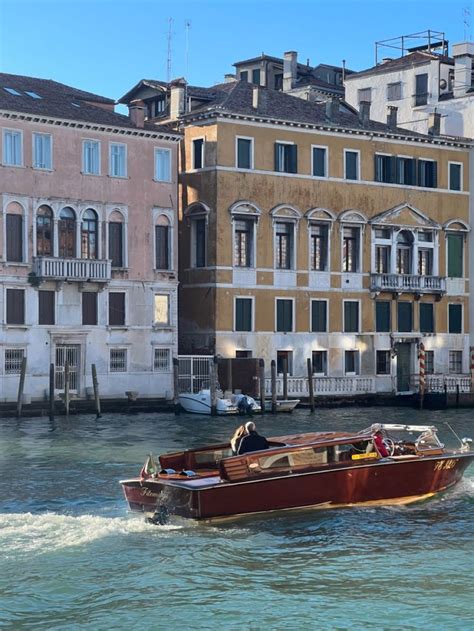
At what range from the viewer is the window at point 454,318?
44375 millimetres

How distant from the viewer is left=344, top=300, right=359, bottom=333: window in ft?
138

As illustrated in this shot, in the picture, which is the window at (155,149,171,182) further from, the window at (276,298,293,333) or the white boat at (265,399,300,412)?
the white boat at (265,399,300,412)

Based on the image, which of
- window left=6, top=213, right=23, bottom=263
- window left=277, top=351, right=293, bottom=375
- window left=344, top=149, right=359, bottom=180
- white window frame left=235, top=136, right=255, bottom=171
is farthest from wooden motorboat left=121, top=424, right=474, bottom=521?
window left=344, top=149, right=359, bottom=180

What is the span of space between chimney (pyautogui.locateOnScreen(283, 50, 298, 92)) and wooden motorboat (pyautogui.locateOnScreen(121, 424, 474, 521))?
107 feet

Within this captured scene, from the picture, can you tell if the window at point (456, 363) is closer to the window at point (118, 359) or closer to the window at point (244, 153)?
the window at point (244, 153)

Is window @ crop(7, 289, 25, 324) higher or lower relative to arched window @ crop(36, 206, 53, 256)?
lower

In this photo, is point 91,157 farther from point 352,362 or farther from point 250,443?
point 250,443

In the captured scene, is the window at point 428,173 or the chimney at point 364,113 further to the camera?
the window at point 428,173

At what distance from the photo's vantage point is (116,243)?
37656 mm

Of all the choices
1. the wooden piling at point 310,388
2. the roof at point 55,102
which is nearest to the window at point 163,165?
the roof at point 55,102

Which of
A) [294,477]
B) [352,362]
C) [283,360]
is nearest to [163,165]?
[283,360]

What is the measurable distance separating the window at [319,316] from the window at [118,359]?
6.67m

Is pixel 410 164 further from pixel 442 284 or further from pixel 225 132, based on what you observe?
pixel 225 132

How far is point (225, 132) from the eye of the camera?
3881 centimetres
